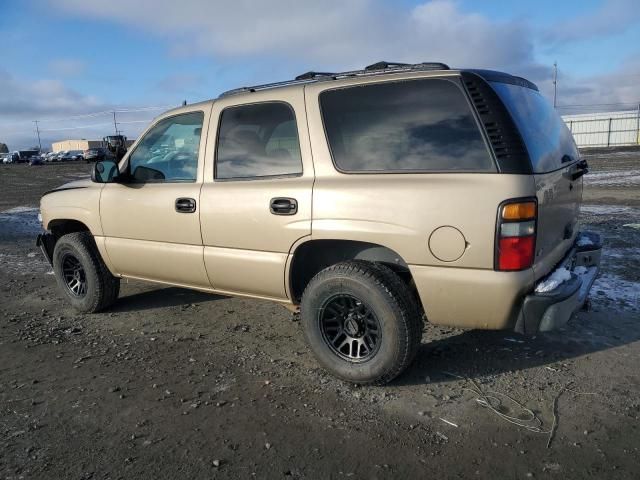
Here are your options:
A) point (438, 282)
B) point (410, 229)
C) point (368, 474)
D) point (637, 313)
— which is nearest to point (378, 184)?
point (410, 229)

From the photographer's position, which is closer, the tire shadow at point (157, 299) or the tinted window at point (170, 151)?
the tinted window at point (170, 151)

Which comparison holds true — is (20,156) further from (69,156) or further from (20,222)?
(20,222)

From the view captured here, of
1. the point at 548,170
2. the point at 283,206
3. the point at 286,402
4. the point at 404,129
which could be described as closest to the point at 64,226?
the point at 283,206

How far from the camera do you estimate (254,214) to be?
3.65 m

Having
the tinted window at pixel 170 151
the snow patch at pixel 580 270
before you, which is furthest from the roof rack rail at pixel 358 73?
the snow patch at pixel 580 270

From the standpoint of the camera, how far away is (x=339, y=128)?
3.41m

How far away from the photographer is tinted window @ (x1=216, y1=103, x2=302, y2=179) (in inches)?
143

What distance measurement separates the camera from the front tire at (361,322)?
317 centimetres

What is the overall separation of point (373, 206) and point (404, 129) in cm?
52

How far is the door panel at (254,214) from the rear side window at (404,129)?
27 cm

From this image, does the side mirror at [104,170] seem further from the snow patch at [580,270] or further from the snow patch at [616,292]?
the snow patch at [616,292]

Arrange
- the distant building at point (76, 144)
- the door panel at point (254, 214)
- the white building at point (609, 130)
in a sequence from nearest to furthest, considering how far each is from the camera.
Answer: the door panel at point (254, 214) → the white building at point (609, 130) → the distant building at point (76, 144)

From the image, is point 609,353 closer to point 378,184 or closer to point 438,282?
point 438,282

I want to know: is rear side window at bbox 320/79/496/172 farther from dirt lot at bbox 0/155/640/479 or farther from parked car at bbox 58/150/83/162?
parked car at bbox 58/150/83/162
